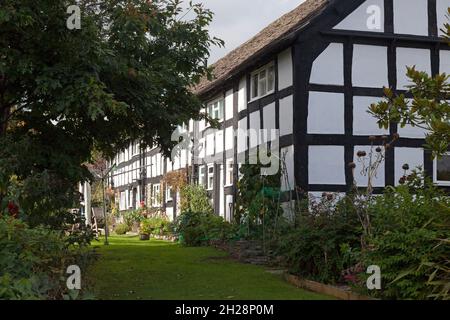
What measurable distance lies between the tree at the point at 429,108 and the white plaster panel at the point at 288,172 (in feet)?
26.8

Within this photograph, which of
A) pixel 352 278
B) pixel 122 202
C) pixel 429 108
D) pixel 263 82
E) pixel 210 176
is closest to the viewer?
pixel 429 108

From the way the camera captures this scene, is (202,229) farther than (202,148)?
No

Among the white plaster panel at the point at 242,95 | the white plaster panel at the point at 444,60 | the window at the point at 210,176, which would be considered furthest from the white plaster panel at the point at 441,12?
the window at the point at 210,176

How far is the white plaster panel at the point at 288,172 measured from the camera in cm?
1588

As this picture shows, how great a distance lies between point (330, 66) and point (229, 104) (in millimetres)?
5675

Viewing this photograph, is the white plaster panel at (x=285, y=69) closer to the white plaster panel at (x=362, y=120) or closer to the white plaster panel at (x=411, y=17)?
the white plaster panel at (x=362, y=120)

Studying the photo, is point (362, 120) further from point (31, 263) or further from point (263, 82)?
point (31, 263)

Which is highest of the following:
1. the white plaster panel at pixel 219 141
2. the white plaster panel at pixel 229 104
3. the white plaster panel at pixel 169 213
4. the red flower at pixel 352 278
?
the white plaster panel at pixel 229 104

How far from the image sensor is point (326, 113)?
16.1m

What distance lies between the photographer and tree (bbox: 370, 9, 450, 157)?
7047mm

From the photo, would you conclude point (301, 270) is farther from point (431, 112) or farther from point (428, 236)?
point (431, 112)

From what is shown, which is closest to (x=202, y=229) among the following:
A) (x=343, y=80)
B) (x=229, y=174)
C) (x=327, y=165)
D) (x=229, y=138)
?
(x=229, y=174)

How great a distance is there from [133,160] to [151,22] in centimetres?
2564
